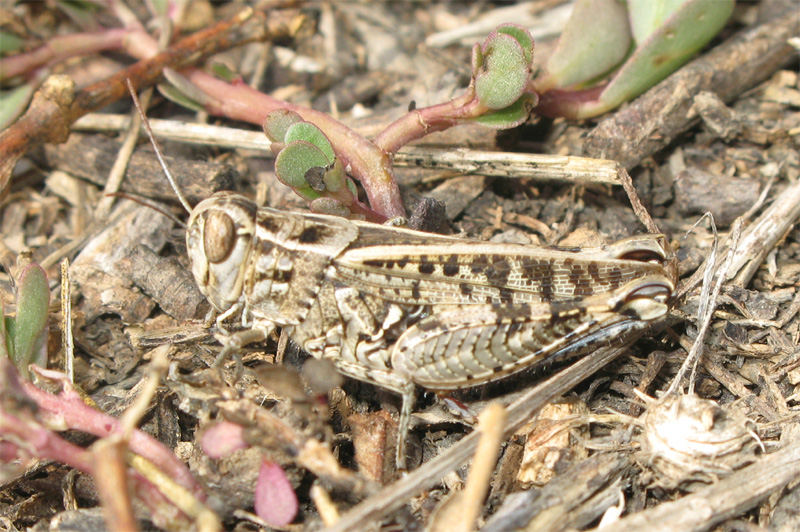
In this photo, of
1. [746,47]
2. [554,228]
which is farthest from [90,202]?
[746,47]

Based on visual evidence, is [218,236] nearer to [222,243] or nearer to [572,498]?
[222,243]

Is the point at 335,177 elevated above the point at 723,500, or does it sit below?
above

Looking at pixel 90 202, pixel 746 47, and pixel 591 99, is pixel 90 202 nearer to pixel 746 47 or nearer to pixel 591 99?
pixel 591 99

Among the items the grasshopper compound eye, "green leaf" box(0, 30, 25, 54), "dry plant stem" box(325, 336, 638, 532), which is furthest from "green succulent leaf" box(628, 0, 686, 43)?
"green leaf" box(0, 30, 25, 54)

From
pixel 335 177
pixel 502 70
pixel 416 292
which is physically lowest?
pixel 416 292

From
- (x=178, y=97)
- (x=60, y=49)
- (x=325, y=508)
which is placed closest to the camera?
(x=325, y=508)

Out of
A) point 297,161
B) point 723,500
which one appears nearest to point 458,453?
point 723,500
